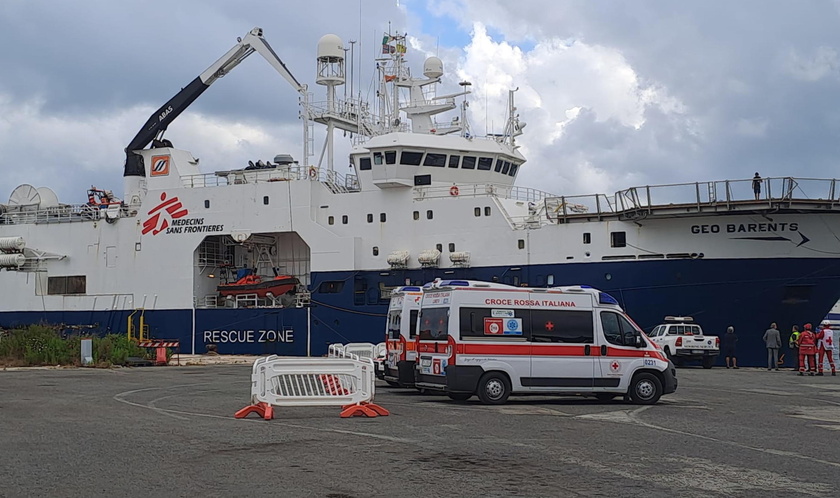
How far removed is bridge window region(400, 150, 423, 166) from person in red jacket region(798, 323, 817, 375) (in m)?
12.9

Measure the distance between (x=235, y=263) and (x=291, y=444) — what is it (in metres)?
24.9

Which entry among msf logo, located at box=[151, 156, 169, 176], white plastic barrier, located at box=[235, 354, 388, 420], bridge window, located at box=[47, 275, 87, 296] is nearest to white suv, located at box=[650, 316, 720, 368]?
white plastic barrier, located at box=[235, 354, 388, 420]

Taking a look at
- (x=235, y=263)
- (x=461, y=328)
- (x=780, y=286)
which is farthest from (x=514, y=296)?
(x=235, y=263)

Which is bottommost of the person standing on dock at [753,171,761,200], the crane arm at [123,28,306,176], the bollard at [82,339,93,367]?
the bollard at [82,339,93,367]

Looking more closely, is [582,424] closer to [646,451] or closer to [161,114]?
[646,451]

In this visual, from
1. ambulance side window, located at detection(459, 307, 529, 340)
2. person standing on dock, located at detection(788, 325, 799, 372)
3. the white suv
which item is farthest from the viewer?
the white suv

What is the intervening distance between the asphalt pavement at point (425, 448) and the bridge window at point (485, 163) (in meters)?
15.1

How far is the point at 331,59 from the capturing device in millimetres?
33500

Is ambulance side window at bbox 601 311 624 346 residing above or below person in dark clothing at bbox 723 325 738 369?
above

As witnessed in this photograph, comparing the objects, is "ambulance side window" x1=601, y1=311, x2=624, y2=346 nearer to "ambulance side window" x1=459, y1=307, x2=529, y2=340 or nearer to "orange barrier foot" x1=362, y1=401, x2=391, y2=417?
"ambulance side window" x1=459, y1=307, x2=529, y2=340

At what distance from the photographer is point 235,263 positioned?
33.9 meters

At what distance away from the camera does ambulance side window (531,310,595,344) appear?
1487cm

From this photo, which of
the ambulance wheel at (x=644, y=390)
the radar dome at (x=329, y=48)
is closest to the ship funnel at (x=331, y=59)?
the radar dome at (x=329, y=48)

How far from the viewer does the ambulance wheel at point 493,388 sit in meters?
14.6
